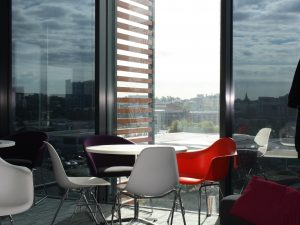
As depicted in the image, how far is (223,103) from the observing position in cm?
523

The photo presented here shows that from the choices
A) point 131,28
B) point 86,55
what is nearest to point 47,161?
point 86,55

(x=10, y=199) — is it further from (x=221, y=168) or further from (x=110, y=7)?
(x=110, y=7)

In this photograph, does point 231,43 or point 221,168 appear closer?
point 221,168

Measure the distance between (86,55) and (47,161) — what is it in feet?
5.14

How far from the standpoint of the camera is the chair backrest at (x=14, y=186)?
344cm

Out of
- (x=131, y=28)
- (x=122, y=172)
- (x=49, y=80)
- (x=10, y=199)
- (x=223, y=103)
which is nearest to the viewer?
(x=10, y=199)

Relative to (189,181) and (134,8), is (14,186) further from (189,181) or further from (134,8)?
(134,8)

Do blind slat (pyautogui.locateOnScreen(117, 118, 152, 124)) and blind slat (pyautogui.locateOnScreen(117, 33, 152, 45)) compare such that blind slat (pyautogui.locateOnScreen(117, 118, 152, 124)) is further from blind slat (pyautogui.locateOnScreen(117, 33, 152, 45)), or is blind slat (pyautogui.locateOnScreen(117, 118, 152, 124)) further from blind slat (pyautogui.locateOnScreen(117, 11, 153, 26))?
blind slat (pyautogui.locateOnScreen(117, 11, 153, 26))

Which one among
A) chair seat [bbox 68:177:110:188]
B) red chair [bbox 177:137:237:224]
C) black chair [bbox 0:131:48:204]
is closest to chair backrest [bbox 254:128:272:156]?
red chair [bbox 177:137:237:224]

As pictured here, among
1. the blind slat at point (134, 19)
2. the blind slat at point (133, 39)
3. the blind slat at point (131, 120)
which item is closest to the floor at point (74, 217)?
the blind slat at point (131, 120)

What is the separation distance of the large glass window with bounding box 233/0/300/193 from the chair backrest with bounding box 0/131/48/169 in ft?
8.31

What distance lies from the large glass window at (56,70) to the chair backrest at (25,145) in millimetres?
379

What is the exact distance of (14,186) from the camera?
11.4 feet

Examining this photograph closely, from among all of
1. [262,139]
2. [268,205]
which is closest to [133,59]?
[262,139]
